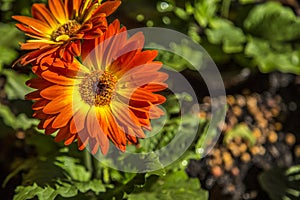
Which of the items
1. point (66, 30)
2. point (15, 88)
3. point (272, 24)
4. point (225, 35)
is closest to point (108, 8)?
point (66, 30)

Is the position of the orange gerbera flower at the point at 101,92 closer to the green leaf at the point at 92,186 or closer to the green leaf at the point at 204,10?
the green leaf at the point at 92,186

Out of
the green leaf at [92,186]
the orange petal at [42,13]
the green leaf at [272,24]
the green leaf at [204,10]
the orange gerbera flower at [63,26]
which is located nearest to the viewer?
the orange gerbera flower at [63,26]

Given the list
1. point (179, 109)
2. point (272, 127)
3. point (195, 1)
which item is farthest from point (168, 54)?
point (272, 127)

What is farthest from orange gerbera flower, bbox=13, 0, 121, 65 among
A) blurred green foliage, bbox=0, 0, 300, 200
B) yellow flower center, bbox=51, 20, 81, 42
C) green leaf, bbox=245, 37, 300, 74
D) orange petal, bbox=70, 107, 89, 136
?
green leaf, bbox=245, 37, 300, 74

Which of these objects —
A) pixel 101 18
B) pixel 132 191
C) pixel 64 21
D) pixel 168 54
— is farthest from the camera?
pixel 168 54

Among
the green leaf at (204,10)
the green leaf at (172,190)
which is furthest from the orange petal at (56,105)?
the green leaf at (204,10)

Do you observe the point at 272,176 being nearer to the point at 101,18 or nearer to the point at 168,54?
the point at 168,54

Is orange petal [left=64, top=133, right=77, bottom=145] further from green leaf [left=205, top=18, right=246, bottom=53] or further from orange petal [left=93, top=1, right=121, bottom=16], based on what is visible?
green leaf [left=205, top=18, right=246, bottom=53]
